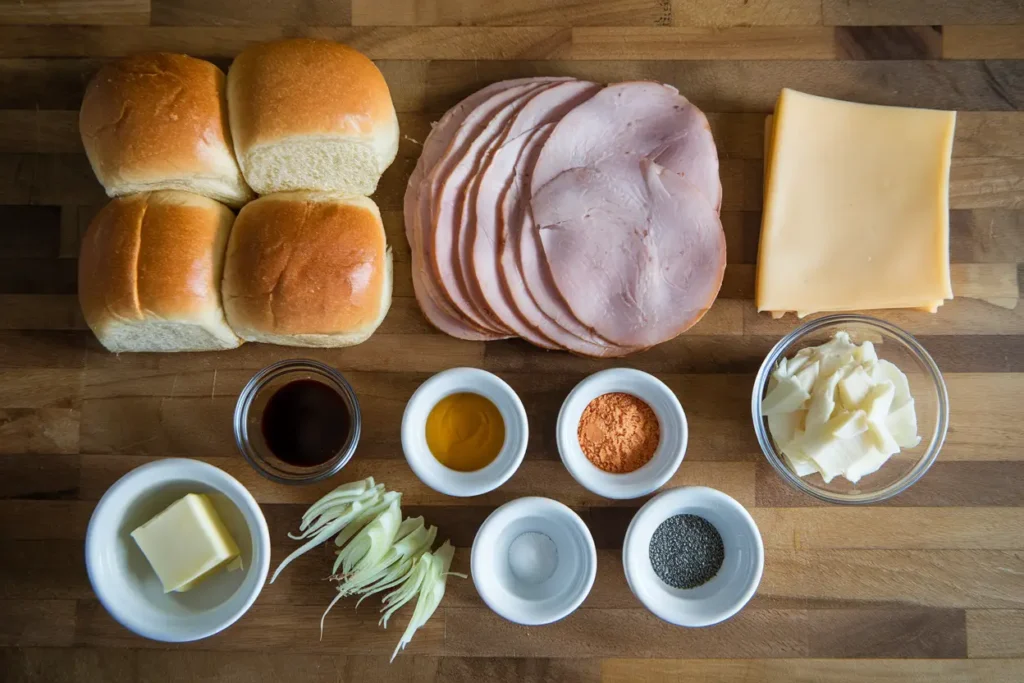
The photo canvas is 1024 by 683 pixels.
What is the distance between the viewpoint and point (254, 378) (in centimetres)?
181

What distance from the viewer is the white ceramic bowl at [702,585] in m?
1.73

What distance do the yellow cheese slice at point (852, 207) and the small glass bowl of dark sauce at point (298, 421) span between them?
1.15m

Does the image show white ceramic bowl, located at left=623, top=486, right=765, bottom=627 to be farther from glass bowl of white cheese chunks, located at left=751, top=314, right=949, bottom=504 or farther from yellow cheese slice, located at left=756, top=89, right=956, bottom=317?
yellow cheese slice, located at left=756, top=89, right=956, bottom=317

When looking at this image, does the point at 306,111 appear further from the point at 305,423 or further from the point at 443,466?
the point at 443,466

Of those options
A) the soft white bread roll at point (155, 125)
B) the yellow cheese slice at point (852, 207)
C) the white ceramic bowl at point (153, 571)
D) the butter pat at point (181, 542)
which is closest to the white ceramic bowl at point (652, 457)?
the yellow cheese slice at point (852, 207)

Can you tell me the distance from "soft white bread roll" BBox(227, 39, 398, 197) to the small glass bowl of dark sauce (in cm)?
52

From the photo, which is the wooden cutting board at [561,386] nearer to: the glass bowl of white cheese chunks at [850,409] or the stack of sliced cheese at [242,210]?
the glass bowl of white cheese chunks at [850,409]

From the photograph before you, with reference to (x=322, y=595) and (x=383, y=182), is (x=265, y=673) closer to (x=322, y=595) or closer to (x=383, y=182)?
(x=322, y=595)

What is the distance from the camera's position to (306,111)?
1.70 metres

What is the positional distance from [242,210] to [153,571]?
0.93m

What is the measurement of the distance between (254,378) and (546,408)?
766 millimetres

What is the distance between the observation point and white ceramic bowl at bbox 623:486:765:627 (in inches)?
68.1

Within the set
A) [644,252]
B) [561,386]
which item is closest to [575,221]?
[644,252]

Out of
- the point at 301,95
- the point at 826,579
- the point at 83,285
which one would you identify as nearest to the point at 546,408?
the point at 826,579
